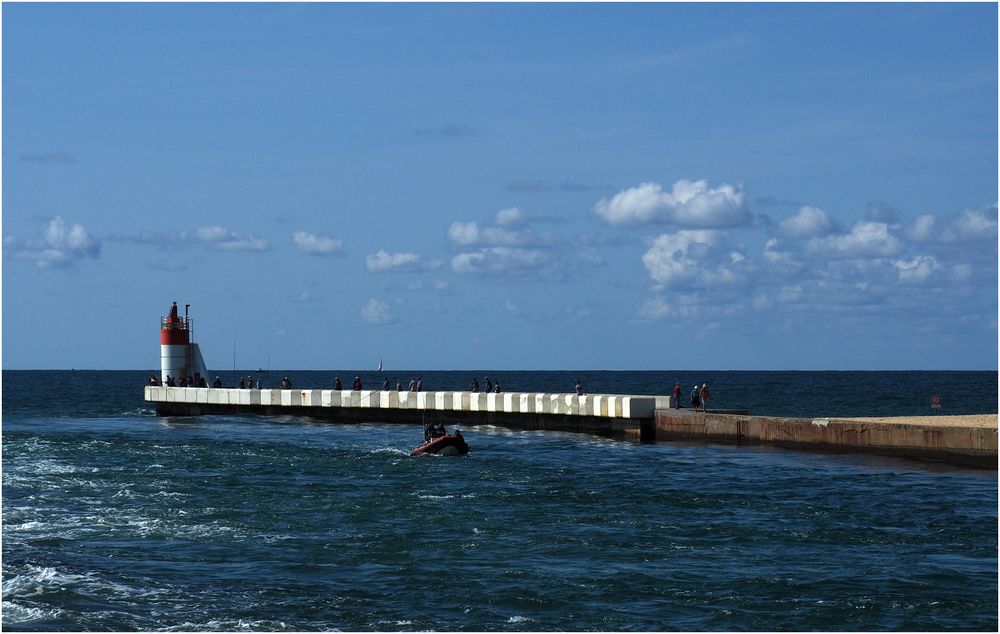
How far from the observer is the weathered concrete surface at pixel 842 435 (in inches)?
1591

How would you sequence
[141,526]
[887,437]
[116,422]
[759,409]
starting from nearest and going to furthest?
[141,526] < [887,437] < [116,422] < [759,409]

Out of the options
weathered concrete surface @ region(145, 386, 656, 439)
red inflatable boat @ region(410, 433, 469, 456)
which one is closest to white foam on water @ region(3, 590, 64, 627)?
red inflatable boat @ region(410, 433, 469, 456)

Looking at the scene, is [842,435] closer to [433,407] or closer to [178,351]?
[433,407]

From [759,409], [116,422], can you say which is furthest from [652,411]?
[759,409]

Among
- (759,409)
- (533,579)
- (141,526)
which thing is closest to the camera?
(533,579)

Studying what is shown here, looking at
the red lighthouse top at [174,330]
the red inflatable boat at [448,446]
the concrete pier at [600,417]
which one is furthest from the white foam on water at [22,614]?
the red lighthouse top at [174,330]

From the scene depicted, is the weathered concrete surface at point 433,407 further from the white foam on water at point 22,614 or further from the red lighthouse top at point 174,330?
the white foam on water at point 22,614

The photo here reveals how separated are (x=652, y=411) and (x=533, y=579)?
3113cm

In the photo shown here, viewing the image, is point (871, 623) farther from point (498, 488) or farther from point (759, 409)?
point (759, 409)

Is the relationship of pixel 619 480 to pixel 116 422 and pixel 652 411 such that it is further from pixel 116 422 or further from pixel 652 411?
pixel 116 422

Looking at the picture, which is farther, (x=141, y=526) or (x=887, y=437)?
(x=887, y=437)

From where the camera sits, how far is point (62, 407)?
315 feet

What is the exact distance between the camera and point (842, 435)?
148 feet

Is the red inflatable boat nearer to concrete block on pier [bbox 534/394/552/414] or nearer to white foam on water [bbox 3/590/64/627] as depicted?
concrete block on pier [bbox 534/394/552/414]
